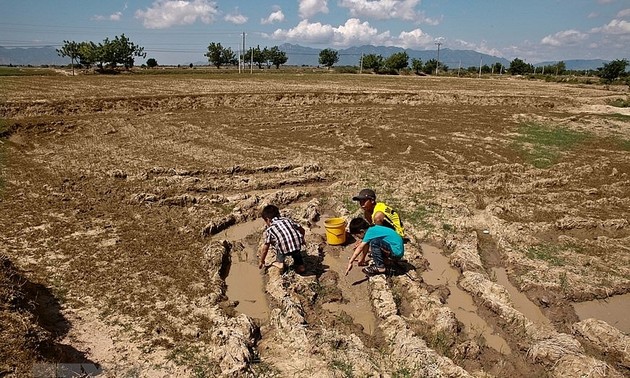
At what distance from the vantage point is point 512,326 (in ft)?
19.4

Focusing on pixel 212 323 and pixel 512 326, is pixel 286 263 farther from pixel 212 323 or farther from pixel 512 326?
pixel 512 326

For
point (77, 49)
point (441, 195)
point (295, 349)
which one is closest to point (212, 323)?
point (295, 349)

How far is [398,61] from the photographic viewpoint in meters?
72.2

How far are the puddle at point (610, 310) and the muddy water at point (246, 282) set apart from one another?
4896mm

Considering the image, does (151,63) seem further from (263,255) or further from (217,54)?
(263,255)

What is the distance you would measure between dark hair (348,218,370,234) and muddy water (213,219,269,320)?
1982 millimetres

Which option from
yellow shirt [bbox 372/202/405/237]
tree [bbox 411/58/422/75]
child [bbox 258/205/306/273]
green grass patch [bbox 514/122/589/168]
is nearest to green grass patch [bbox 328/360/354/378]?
child [bbox 258/205/306/273]

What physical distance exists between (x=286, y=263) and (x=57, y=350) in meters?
3.58

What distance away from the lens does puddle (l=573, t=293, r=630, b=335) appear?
623 centimetres

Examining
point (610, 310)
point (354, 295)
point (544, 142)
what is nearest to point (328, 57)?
point (544, 142)

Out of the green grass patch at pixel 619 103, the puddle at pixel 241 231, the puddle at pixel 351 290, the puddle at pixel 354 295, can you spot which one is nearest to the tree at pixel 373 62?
the green grass patch at pixel 619 103

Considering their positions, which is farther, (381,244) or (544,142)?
(544,142)

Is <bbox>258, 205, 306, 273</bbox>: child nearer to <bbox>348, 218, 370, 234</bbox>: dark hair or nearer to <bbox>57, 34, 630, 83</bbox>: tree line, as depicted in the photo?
<bbox>348, 218, 370, 234</bbox>: dark hair

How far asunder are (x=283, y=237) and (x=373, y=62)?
7251 centimetres
